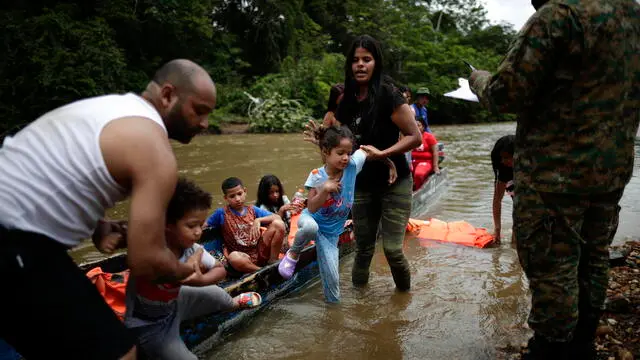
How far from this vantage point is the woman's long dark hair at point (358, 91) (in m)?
3.59

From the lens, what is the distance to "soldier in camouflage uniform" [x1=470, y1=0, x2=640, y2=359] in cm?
213

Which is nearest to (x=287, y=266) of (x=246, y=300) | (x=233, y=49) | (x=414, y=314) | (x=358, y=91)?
(x=246, y=300)

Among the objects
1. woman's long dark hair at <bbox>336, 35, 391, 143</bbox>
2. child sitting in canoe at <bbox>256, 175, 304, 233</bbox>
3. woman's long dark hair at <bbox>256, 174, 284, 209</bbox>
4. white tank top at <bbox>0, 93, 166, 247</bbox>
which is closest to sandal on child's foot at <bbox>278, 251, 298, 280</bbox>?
woman's long dark hair at <bbox>336, 35, 391, 143</bbox>

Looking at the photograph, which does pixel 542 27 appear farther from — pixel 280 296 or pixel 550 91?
pixel 280 296

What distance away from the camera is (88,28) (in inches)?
666

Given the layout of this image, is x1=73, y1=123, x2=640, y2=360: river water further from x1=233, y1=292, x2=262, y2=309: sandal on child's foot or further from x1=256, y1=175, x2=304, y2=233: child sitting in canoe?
x1=256, y1=175, x2=304, y2=233: child sitting in canoe

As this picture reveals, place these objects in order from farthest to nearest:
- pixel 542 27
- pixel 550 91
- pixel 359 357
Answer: pixel 359 357
pixel 550 91
pixel 542 27

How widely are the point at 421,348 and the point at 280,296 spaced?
1.36 meters

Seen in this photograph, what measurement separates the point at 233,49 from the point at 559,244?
82.5 feet

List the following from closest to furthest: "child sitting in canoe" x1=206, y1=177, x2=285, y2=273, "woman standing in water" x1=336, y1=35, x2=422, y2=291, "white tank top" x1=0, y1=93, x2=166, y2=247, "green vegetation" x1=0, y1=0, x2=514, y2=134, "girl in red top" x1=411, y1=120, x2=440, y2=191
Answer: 1. "white tank top" x1=0, y1=93, x2=166, y2=247
2. "woman standing in water" x1=336, y1=35, x2=422, y2=291
3. "child sitting in canoe" x1=206, y1=177, x2=285, y2=273
4. "girl in red top" x1=411, y1=120, x2=440, y2=191
5. "green vegetation" x1=0, y1=0, x2=514, y2=134

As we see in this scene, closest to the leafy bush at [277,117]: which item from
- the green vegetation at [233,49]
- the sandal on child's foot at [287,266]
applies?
the green vegetation at [233,49]

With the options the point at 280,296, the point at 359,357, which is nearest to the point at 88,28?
the point at 280,296

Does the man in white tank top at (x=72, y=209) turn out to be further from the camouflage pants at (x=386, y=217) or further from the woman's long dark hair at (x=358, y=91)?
the camouflage pants at (x=386, y=217)

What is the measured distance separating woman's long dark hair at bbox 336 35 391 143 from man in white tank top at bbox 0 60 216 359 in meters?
2.24
